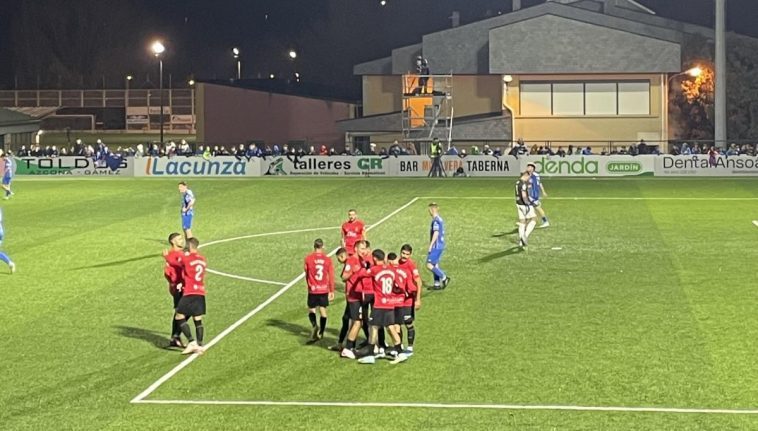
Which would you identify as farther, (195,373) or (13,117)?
(13,117)

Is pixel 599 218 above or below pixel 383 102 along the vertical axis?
below

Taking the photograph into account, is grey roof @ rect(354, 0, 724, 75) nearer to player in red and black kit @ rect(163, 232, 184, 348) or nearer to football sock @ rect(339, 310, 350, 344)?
football sock @ rect(339, 310, 350, 344)

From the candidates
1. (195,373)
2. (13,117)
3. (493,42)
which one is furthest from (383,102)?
(195,373)

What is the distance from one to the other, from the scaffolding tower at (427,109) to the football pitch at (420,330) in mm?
26838

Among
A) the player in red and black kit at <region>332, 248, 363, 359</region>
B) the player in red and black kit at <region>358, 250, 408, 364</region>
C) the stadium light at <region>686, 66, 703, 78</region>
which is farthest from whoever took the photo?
the stadium light at <region>686, 66, 703, 78</region>

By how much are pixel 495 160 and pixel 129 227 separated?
26952mm

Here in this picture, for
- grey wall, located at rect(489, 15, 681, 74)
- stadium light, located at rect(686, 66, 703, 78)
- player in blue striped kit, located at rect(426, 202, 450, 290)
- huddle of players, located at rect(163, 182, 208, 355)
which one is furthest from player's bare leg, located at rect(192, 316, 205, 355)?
stadium light, located at rect(686, 66, 703, 78)

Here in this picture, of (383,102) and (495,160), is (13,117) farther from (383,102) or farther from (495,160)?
(495,160)

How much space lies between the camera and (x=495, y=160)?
5769 centimetres

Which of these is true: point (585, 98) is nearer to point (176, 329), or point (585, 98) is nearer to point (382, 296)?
point (176, 329)

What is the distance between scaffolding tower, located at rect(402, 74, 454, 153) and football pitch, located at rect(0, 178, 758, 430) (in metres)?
26.8

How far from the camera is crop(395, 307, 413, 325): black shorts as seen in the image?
1620 centimetres

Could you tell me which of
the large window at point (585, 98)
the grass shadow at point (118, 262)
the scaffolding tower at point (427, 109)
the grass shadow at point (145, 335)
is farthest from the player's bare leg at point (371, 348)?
the large window at point (585, 98)

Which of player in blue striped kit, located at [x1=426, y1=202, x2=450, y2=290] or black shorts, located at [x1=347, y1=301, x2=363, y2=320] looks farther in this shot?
player in blue striped kit, located at [x1=426, y1=202, x2=450, y2=290]
